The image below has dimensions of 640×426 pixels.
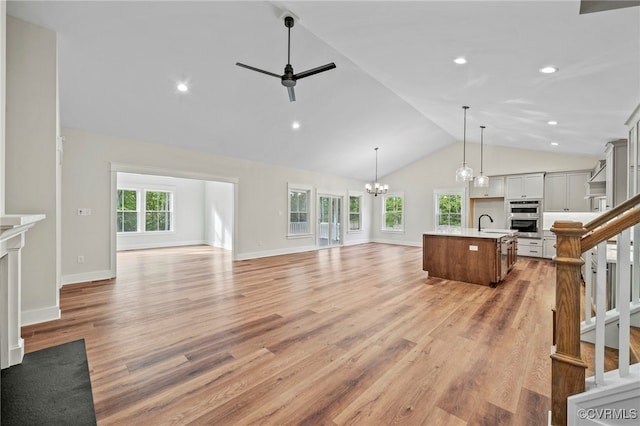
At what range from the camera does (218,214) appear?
10.0 m

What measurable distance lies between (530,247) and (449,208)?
8.40 feet

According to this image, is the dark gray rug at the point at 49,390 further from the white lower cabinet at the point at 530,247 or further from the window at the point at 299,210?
the white lower cabinet at the point at 530,247

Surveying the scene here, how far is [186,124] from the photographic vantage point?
5473mm

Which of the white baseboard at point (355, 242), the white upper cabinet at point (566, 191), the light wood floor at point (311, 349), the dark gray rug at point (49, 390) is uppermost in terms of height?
the white upper cabinet at point (566, 191)

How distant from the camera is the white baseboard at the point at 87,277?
488 cm

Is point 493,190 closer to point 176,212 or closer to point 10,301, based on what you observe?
point 10,301

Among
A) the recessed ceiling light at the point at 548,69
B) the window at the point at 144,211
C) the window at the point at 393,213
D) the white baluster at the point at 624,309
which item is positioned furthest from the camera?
the window at the point at 393,213

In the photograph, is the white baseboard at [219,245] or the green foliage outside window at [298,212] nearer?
the green foliage outside window at [298,212]

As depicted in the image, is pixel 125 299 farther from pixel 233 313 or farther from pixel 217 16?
pixel 217 16

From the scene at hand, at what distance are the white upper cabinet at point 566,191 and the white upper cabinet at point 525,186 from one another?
0.16 m

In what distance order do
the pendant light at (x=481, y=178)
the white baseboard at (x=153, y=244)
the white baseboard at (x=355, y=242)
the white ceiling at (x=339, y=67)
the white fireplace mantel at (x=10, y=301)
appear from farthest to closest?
1. the white baseboard at (x=355, y=242)
2. the white baseboard at (x=153, y=244)
3. the pendant light at (x=481, y=178)
4. the white ceiling at (x=339, y=67)
5. the white fireplace mantel at (x=10, y=301)

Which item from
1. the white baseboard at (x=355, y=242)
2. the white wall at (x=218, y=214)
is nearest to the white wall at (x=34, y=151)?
the white wall at (x=218, y=214)

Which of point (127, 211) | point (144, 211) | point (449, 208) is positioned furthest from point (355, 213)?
point (127, 211)

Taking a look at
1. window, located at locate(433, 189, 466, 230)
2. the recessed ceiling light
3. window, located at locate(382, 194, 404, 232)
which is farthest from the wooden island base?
window, located at locate(382, 194, 404, 232)
